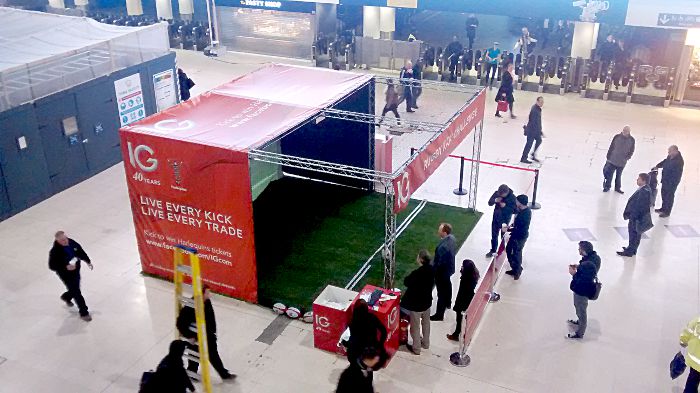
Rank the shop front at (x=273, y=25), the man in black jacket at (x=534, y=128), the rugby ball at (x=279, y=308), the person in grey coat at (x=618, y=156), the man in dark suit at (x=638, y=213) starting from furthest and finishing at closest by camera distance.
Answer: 1. the shop front at (x=273, y=25)
2. the man in black jacket at (x=534, y=128)
3. the person in grey coat at (x=618, y=156)
4. the man in dark suit at (x=638, y=213)
5. the rugby ball at (x=279, y=308)

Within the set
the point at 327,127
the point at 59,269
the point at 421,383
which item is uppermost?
the point at 327,127

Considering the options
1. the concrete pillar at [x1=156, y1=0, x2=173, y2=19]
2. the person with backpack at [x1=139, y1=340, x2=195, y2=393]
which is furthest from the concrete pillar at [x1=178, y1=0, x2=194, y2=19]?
the person with backpack at [x1=139, y1=340, x2=195, y2=393]

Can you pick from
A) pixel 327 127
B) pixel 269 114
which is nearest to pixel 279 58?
pixel 327 127

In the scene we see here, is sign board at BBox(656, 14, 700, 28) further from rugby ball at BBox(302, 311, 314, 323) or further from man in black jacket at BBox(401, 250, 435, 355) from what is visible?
rugby ball at BBox(302, 311, 314, 323)

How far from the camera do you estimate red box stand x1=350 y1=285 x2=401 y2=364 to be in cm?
829

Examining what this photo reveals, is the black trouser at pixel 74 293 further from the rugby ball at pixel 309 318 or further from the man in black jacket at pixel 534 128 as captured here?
the man in black jacket at pixel 534 128

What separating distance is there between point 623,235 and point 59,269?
29.2 feet

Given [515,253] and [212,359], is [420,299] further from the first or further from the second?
[212,359]

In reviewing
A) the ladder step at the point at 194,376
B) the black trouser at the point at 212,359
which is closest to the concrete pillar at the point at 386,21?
the black trouser at the point at 212,359

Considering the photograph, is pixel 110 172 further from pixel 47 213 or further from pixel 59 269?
pixel 59 269

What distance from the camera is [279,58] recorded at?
23672mm

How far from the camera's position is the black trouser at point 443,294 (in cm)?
911

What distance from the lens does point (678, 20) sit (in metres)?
17.4

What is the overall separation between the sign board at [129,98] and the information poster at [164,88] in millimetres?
477
